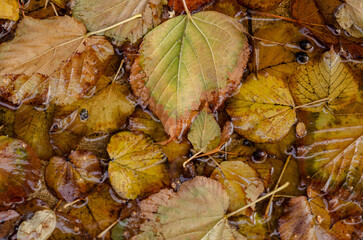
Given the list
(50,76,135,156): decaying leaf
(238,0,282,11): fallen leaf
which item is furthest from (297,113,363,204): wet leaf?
(50,76,135,156): decaying leaf

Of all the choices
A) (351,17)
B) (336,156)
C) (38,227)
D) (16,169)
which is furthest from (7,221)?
(351,17)

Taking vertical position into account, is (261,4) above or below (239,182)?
above

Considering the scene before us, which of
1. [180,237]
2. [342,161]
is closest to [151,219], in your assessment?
[180,237]

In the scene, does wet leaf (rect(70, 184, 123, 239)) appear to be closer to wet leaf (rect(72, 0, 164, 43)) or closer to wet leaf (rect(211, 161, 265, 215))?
wet leaf (rect(211, 161, 265, 215))

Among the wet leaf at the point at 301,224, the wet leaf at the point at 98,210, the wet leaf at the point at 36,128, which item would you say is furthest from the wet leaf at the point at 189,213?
the wet leaf at the point at 36,128

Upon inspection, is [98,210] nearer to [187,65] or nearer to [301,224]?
[187,65]

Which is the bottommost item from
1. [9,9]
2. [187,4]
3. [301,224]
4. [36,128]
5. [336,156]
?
[301,224]

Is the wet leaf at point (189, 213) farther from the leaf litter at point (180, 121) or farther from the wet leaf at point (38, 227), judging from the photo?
the wet leaf at point (38, 227)

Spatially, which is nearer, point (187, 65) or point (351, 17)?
point (187, 65)
